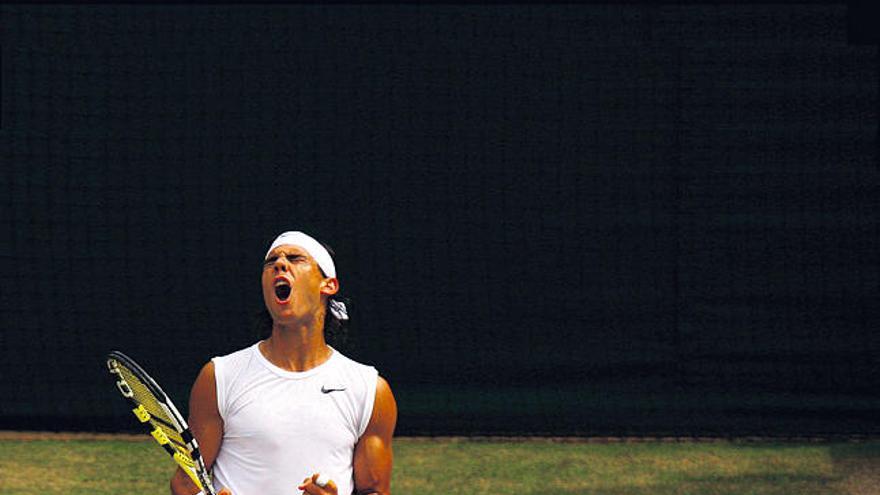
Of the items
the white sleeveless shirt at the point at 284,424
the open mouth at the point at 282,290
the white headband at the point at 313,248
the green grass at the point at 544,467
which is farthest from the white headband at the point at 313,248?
the green grass at the point at 544,467

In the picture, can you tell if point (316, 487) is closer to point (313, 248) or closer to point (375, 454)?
point (375, 454)

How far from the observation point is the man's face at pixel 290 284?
12.9 feet

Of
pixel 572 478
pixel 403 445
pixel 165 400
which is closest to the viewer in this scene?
pixel 165 400

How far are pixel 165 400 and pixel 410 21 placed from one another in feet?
18.8

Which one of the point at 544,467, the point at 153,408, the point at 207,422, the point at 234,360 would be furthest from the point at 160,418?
the point at 544,467

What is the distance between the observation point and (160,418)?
12.7 feet

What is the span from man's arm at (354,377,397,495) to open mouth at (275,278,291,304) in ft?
1.27

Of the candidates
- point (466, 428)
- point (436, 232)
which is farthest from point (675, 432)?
point (436, 232)

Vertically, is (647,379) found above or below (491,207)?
below

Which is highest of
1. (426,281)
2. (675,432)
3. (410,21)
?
(410,21)

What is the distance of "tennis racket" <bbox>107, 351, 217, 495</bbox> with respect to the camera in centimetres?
382

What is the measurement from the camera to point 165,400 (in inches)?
154

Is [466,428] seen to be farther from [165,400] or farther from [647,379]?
[165,400]

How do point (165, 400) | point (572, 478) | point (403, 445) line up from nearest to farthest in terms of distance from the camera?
point (165, 400)
point (572, 478)
point (403, 445)
